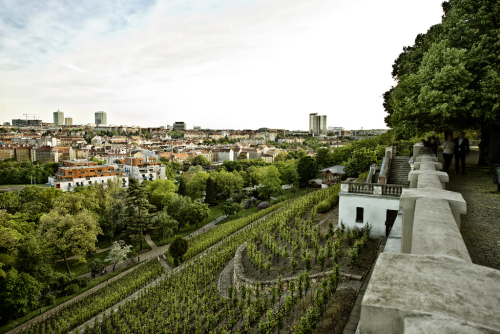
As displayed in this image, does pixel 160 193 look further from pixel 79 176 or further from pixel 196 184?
pixel 79 176

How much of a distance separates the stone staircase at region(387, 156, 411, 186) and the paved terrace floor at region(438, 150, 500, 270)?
433 centimetres

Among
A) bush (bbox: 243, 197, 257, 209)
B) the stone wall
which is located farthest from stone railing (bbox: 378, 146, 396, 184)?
bush (bbox: 243, 197, 257, 209)

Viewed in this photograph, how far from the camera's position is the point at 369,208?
12.0m

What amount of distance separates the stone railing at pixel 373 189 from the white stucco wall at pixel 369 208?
0.18m

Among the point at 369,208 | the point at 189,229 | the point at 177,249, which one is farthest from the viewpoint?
the point at 189,229

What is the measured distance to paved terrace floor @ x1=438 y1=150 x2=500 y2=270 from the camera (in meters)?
4.33

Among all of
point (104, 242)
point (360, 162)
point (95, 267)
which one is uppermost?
point (360, 162)

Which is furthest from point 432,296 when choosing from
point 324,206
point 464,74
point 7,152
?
point 7,152

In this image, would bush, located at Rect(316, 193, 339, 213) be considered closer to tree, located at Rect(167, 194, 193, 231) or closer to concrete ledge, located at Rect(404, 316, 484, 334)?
concrete ledge, located at Rect(404, 316, 484, 334)

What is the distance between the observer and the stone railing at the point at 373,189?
11695 millimetres

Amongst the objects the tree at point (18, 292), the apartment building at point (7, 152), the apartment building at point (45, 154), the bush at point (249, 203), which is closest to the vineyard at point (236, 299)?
the tree at point (18, 292)

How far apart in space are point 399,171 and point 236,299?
36.1ft

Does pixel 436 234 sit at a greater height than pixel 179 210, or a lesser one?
greater

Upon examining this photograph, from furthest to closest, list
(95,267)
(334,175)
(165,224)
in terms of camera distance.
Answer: (334,175) < (165,224) < (95,267)
